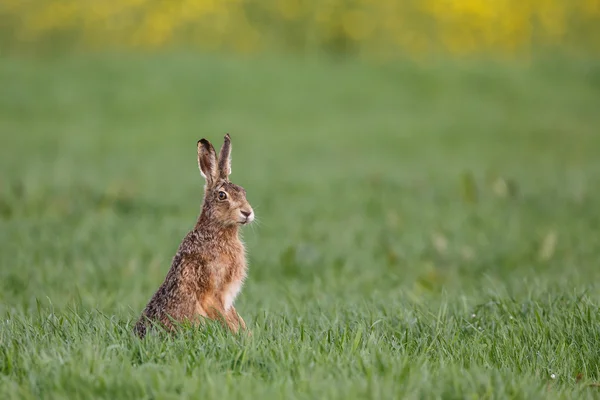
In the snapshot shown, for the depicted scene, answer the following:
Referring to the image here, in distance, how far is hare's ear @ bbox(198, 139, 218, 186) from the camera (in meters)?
4.75

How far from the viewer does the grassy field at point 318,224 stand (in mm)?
4016

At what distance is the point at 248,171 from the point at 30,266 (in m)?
8.64

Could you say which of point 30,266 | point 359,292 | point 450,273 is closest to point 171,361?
point 359,292

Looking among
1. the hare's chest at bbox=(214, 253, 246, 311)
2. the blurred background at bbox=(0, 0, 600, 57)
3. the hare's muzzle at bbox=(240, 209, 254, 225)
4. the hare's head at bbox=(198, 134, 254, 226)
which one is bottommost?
the hare's chest at bbox=(214, 253, 246, 311)

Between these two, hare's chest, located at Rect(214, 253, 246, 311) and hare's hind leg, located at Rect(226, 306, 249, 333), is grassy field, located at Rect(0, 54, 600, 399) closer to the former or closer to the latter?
hare's hind leg, located at Rect(226, 306, 249, 333)

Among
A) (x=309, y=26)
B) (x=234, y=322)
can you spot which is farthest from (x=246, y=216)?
(x=309, y=26)

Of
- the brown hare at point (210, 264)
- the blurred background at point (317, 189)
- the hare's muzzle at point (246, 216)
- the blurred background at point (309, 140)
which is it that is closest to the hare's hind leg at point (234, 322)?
the brown hare at point (210, 264)

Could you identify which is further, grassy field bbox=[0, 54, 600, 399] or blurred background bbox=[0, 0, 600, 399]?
blurred background bbox=[0, 0, 600, 399]

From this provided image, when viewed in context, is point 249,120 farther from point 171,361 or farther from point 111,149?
point 171,361

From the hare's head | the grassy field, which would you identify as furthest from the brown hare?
the grassy field

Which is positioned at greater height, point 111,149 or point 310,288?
point 111,149

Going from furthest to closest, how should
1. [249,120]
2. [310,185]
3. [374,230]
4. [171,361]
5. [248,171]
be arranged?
1. [249,120]
2. [248,171]
3. [310,185]
4. [374,230]
5. [171,361]

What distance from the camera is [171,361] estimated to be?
4.01 m

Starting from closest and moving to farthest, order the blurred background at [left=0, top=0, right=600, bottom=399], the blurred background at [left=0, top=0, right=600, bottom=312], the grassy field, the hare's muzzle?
1. the grassy field
2. the blurred background at [left=0, top=0, right=600, bottom=399]
3. the hare's muzzle
4. the blurred background at [left=0, top=0, right=600, bottom=312]
